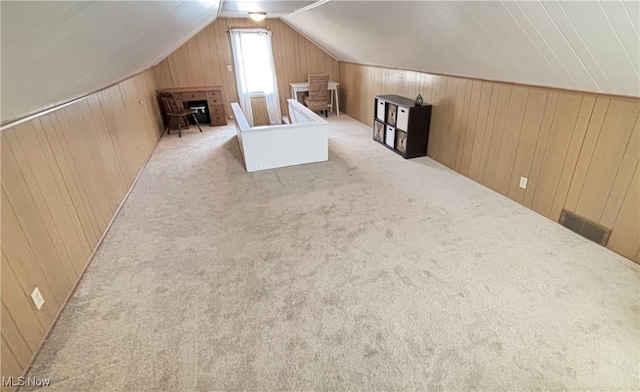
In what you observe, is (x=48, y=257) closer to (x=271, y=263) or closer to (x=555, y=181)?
(x=271, y=263)

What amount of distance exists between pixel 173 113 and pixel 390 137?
412 centimetres

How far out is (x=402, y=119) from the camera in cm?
433

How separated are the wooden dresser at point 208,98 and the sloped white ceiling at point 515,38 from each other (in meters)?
3.07

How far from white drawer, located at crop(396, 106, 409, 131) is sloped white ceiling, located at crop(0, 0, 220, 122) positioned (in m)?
2.86

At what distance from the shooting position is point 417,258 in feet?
7.76

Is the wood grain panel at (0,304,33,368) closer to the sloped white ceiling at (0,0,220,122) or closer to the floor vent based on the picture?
the sloped white ceiling at (0,0,220,122)

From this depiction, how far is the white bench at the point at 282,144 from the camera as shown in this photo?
3979 mm

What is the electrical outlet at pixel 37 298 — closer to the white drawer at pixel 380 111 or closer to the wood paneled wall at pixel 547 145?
the wood paneled wall at pixel 547 145

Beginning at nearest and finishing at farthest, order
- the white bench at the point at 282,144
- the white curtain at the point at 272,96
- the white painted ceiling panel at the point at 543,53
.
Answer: the white painted ceiling panel at the point at 543,53 < the white bench at the point at 282,144 < the white curtain at the point at 272,96

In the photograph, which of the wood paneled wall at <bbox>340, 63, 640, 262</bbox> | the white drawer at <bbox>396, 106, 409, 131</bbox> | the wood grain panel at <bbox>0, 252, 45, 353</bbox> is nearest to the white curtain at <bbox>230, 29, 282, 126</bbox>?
the white drawer at <bbox>396, 106, 409, 131</bbox>

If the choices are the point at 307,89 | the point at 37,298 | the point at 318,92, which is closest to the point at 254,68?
the point at 307,89

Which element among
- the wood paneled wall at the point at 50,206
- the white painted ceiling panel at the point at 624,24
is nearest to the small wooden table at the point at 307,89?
the wood paneled wall at the point at 50,206

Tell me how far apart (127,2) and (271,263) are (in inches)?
71.5

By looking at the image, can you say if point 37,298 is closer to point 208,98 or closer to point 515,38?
point 515,38
